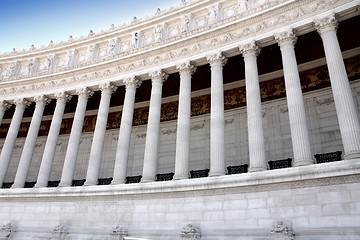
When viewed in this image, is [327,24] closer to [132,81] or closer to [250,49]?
[250,49]

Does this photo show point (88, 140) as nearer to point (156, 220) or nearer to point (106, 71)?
point (106, 71)

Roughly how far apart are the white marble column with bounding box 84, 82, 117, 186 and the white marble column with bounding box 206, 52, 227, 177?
30.4 ft

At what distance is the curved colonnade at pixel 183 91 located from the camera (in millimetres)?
18672

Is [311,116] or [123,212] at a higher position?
[311,116]

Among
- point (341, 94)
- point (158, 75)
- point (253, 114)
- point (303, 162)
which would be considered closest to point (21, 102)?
point (158, 75)

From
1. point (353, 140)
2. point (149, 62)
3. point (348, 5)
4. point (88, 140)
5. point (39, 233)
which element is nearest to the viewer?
point (353, 140)

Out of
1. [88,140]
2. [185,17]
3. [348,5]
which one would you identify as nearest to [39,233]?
[88,140]

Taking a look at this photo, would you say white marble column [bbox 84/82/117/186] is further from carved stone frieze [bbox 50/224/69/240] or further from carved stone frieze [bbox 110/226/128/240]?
carved stone frieze [bbox 110/226/128/240]

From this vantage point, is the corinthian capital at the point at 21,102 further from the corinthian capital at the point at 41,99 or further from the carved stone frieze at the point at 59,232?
the carved stone frieze at the point at 59,232

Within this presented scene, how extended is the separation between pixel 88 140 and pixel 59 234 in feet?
44.9

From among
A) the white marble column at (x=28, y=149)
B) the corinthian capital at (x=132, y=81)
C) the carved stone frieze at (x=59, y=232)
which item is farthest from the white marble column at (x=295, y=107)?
the white marble column at (x=28, y=149)

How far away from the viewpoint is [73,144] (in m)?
27.0

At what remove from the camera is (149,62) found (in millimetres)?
27625

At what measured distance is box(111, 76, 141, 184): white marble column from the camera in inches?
955
